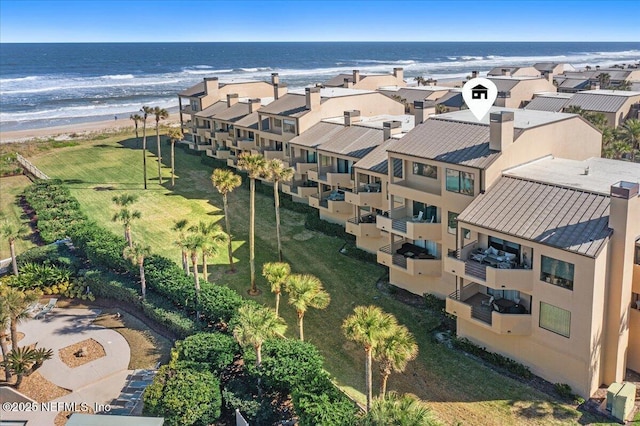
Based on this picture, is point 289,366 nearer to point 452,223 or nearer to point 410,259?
point 410,259

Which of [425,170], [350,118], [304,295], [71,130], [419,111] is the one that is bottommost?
[304,295]

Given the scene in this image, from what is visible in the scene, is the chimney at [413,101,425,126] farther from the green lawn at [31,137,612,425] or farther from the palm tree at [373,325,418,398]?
the palm tree at [373,325,418,398]

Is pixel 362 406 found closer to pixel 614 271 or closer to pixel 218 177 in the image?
pixel 614 271

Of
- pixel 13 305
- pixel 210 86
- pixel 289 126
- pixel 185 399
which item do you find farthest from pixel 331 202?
pixel 210 86

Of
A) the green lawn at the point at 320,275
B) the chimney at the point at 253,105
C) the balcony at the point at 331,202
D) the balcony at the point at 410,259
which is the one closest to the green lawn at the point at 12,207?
the green lawn at the point at 320,275

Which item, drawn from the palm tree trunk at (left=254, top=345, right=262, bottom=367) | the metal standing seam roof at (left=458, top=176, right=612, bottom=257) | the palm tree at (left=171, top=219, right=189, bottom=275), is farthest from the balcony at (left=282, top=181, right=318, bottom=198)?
the palm tree trunk at (left=254, top=345, right=262, bottom=367)

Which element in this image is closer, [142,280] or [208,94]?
[142,280]

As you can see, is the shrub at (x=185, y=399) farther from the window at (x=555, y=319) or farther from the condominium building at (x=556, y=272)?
the window at (x=555, y=319)
